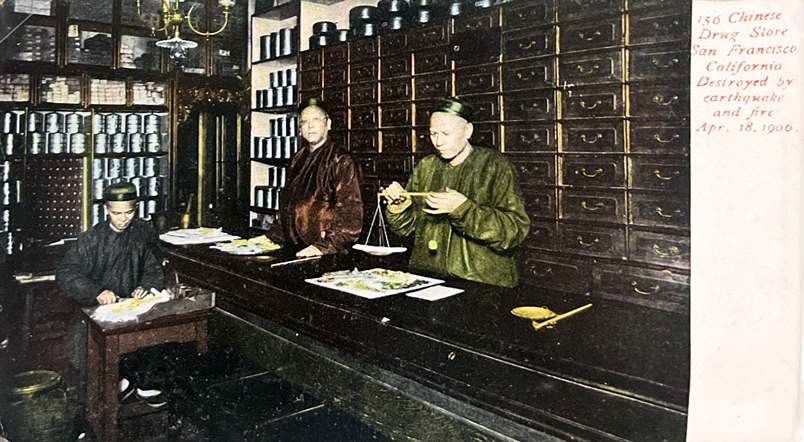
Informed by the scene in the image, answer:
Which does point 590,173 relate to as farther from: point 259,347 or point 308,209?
point 259,347

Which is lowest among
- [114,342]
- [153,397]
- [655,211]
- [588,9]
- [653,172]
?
[153,397]

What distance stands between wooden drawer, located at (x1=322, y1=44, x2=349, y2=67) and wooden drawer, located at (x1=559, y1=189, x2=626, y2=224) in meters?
1.38

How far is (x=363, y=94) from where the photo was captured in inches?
110

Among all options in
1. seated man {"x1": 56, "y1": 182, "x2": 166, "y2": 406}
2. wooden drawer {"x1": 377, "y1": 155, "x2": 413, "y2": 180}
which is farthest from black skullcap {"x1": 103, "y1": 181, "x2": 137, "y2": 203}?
wooden drawer {"x1": 377, "y1": 155, "x2": 413, "y2": 180}

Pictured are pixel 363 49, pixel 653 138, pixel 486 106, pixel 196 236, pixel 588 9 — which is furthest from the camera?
pixel 363 49

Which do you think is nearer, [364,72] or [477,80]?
[477,80]

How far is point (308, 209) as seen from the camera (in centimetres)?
227

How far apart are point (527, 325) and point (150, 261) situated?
1129 millimetres

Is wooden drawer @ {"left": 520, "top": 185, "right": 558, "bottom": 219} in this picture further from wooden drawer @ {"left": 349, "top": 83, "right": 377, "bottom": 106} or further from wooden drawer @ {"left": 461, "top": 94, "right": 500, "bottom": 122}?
wooden drawer @ {"left": 349, "top": 83, "right": 377, "bottom": 106}

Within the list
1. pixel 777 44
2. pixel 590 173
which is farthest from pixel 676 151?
pixel 777 44

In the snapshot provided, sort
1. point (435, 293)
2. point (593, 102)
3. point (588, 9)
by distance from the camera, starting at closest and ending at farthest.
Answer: point (435, 293), point (593, 102), point (588, 9)

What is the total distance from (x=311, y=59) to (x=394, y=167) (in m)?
0.75

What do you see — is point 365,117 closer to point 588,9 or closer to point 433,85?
point 433,85

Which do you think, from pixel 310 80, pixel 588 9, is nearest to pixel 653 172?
pixel 588 9
